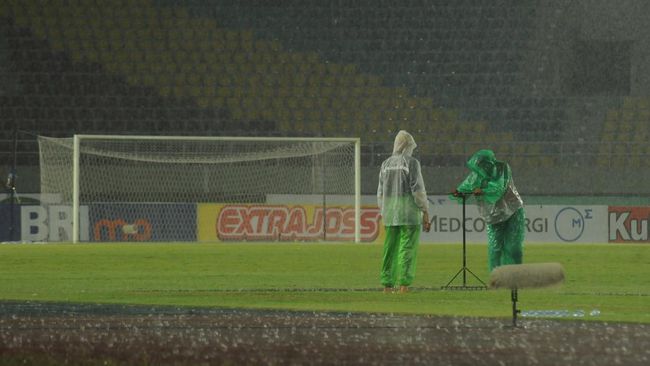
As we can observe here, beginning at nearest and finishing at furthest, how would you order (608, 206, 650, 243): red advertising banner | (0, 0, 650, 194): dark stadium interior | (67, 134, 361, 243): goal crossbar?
1. (67, 134, 361, 243): goal crossbar
2. (608, 206, 650, 243): red advertising banner
3. (0, 0, 650, 194): dark stadium interior

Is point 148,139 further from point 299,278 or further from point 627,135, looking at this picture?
point 627,135

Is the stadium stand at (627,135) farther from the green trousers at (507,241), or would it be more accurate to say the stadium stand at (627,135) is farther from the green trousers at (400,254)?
the green trousers at (507,241)

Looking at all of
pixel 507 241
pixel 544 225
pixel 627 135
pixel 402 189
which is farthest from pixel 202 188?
pixel 507 241

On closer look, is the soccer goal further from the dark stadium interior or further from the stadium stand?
the stadium stand

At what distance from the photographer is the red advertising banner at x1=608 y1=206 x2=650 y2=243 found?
30531 millimetres

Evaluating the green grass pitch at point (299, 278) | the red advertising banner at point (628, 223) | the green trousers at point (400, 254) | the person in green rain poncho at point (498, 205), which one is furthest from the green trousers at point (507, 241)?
the red advertising banner at point (628, 223)

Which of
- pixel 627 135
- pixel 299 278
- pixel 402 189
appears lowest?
pixel 299 278

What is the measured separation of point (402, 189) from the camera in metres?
14.5

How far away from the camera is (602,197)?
30688 millimetres

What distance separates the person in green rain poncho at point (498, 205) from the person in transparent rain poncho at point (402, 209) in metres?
0.60

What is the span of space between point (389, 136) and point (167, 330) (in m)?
24.2

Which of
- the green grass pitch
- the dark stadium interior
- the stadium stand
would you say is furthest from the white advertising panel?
the stadium stand

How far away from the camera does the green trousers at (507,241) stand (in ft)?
46.0

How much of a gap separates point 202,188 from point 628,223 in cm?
1071
